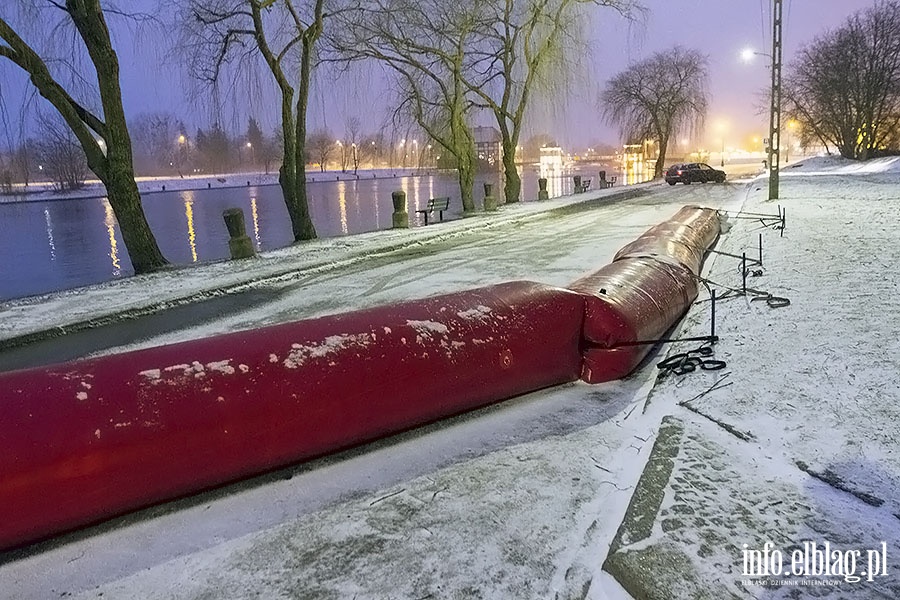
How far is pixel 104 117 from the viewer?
11453mm

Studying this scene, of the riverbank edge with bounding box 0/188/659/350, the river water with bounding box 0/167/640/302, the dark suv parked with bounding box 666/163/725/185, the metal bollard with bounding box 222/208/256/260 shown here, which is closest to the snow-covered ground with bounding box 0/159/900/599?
the riverbank edge with bounding box 0/188/659/350

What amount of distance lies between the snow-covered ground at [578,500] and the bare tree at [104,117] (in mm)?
9989

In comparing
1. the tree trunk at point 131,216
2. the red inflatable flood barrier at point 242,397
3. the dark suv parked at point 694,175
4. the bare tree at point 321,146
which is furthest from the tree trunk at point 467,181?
the bare tree at point 321,146

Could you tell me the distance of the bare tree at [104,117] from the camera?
34.7ft

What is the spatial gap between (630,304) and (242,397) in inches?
122

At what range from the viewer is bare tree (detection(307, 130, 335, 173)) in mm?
115269

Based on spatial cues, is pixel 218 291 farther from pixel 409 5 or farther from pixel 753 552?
pixel 409 5

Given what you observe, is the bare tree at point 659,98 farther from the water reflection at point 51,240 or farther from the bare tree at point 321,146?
the bare tree at point 321,146

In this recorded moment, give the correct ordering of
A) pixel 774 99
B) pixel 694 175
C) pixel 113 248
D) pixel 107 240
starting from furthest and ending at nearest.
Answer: pixel 694 175 < pixel 107 240 < pixel 113 248 < pixel 774 99

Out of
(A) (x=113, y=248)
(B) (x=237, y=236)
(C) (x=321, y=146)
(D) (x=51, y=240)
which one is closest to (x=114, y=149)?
(B) (x=237, y=236)

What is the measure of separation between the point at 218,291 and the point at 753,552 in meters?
8.37

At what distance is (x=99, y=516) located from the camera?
2992 millimetres

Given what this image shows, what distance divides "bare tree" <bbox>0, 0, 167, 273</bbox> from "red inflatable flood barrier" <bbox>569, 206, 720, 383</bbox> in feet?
31.7

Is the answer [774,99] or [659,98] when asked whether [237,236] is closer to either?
[774,99]
